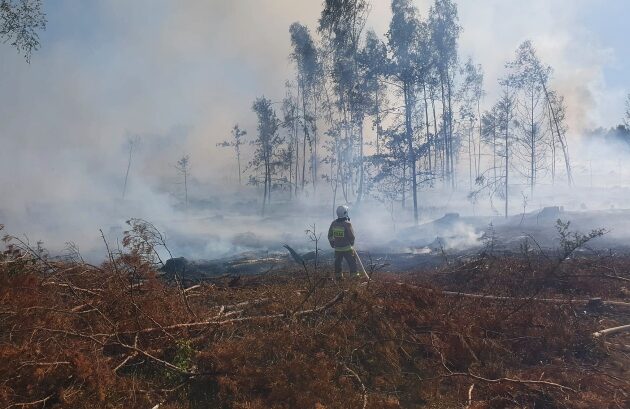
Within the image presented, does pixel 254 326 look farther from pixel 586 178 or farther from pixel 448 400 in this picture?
pixel 586 178

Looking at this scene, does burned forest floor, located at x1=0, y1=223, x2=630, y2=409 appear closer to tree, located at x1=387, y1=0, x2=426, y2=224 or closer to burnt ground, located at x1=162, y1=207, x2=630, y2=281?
burnt ground, located at x1=162, y1=207, x2=630, y2=281

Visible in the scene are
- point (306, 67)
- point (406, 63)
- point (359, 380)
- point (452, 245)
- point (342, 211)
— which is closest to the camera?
point (359, 380)

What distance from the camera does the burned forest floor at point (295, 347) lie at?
3.96m

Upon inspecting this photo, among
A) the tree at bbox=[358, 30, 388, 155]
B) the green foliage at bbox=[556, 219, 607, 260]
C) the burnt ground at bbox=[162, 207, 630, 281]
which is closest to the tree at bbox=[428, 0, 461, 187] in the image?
the tree at bbox=[358, 30, 388, 155]

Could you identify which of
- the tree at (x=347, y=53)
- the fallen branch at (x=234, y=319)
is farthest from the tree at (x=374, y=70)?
the fallen branch at (x=234, y=319)

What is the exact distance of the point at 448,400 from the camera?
167 inches

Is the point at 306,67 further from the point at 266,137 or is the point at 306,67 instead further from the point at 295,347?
the point at 295,347

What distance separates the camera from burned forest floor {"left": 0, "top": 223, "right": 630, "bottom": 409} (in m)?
3.96

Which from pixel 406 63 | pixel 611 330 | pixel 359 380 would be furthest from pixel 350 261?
pixel 406 63

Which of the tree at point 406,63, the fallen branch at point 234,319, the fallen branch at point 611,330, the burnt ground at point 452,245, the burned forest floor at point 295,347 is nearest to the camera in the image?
the burned forest floor at point 295,347

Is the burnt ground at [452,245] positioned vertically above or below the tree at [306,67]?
below

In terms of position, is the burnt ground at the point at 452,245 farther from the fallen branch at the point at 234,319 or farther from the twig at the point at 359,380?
the twig at the point at 359,380

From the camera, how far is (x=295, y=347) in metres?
4.79

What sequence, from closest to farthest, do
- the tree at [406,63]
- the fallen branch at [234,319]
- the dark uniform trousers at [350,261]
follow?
1. the fallen branch at [234,319]
2. the dark uniform trousers at [350,261]
3. the tree at [406,63]
